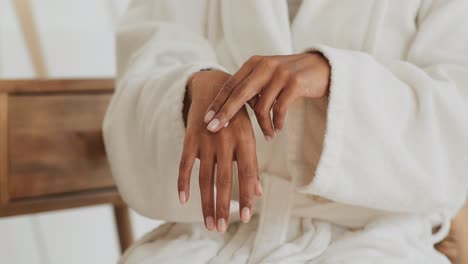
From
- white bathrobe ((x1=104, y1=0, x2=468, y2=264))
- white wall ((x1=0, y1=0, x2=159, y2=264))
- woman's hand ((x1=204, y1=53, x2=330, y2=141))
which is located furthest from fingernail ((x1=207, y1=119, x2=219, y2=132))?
white wall ((x1=0, y1=0, x2=159, y2=264))

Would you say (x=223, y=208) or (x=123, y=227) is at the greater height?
(x=223, y=208)

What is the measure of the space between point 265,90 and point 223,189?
0.32 feet

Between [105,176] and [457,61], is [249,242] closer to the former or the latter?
[457,61]

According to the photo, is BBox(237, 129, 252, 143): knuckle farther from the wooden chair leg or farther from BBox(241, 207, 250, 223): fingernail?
the wooden chair leg

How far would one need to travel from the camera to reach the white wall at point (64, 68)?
134cm

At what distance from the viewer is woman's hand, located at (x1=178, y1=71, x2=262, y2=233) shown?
543 millimetres

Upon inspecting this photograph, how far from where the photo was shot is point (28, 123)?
96 cm

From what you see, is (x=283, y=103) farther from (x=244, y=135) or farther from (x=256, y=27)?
(x=256, y=27)

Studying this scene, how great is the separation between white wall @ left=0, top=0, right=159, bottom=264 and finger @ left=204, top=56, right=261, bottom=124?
0.90 metres

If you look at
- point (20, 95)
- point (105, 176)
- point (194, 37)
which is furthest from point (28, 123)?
point (194, 37)

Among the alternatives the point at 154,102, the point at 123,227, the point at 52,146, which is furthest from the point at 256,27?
the point at 123,227

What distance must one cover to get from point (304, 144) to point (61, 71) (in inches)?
35.6

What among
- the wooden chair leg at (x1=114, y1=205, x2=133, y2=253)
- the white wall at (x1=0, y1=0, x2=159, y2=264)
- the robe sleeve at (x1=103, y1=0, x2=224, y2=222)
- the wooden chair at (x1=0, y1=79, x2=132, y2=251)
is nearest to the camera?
the robe sleeve at (x1=103, y1=0, x2=224, y2=222)

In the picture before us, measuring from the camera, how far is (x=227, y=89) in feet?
1.82
